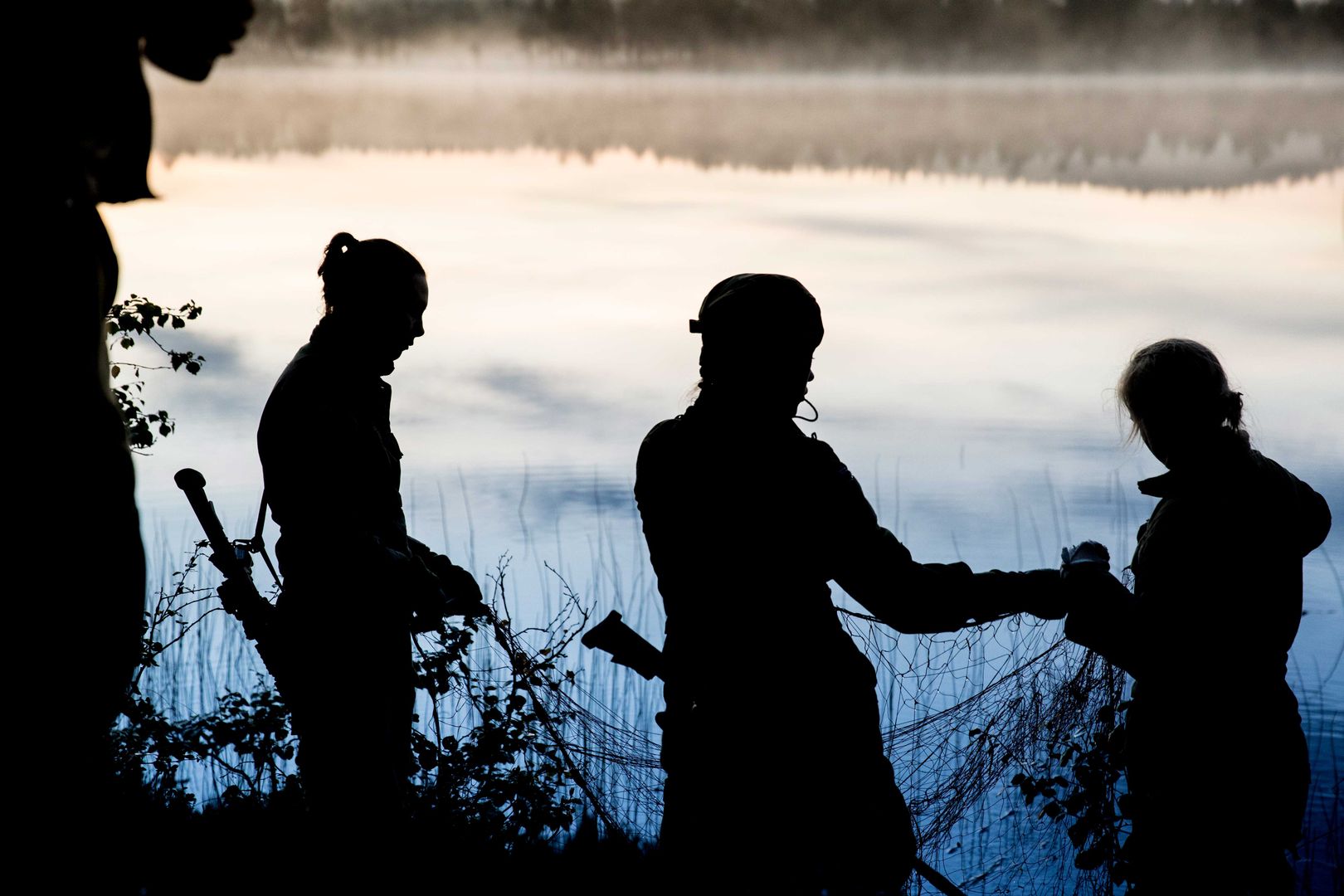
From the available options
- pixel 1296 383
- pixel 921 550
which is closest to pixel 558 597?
pixel 921 550

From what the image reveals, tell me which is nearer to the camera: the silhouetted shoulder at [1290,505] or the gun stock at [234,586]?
the silhouetted shoulder at [1290,505]

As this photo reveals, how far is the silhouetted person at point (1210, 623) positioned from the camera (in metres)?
2.31

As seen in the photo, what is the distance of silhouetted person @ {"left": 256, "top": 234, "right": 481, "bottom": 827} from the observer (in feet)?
8.89

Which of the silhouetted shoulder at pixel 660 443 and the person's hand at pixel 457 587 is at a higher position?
the silhouetted shoulder at pixel 660 443

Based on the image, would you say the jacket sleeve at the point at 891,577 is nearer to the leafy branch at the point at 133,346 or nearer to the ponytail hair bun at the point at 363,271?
the ponytail hair bun at the point at 363,271

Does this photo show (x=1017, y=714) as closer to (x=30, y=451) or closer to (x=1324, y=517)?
(x=1324, y=517)

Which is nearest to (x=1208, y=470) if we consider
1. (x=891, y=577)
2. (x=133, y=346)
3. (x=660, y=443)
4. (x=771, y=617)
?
(x=891, y=577)

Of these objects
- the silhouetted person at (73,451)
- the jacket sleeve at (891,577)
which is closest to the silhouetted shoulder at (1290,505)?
the jacket sleeve at (891,577)

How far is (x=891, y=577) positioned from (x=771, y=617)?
210 millimetres

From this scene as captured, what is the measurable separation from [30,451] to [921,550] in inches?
202

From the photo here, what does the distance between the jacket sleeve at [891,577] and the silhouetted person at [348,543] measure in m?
1.10

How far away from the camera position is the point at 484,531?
649cm

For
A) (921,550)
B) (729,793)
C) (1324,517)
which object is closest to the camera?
(729,793)

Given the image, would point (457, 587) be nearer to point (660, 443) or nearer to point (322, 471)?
point (322, 471)
